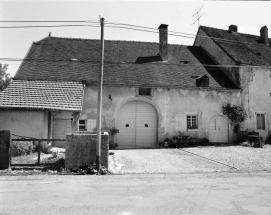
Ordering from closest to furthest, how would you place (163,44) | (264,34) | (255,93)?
(255,93), (163,44), (264,34)

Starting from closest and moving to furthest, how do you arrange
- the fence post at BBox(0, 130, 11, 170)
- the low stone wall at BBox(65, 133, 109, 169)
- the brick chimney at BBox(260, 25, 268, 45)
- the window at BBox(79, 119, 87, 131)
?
the fence post at BBox(0, 130, 11, 170)
the low stone wall at BBox(65, 133, 109, 169)
the window at BBox(79, 119, 87, 131)
the brick chimney at BBox(260, 25, 268, 45)

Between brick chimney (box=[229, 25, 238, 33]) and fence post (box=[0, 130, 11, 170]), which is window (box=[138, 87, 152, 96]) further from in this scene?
brick chimney (box=[229, 25, 238, 33])

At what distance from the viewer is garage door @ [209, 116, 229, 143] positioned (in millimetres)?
19156

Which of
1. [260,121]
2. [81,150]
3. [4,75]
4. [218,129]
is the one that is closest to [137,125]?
[218,129]

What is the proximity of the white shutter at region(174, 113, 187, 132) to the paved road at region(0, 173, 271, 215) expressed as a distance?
9523 mm

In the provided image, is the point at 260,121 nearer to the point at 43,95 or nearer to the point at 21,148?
the point at 43,95

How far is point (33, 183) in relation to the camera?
7.40 meters

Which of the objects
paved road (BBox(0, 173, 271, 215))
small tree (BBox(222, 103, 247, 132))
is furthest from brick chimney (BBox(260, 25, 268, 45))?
paved road (BBox(0, 173, 271, 215))

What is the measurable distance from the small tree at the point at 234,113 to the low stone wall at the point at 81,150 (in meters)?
12.3

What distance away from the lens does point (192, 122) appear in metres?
18.8

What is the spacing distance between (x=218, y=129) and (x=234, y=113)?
1.69 metres

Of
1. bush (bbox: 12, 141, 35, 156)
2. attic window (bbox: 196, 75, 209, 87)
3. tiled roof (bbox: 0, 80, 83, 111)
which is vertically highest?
attic window (bbox: 196, 75, 209, 87)

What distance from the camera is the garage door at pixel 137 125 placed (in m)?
17.8

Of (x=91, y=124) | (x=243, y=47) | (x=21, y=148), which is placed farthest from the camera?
(x=243, y=47)
